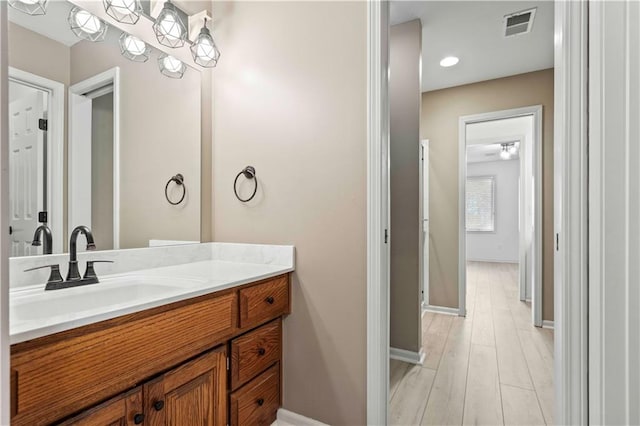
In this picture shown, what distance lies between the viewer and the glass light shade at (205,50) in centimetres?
173

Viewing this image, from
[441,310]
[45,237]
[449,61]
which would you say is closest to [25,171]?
[45,237]

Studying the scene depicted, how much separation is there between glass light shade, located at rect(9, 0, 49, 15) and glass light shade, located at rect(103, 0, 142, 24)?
9.3 inches

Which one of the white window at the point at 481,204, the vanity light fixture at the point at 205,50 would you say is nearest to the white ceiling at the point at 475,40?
the vanity light fixture at the point at 205,50

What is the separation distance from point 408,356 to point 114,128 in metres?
2.36

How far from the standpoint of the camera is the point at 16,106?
112cm

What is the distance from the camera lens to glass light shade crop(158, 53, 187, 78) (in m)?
1.69

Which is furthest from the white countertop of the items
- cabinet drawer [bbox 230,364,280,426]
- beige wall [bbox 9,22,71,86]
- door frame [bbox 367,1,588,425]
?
door frame [bbox 367,1,588,425]

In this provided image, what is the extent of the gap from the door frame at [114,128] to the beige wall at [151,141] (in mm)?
17

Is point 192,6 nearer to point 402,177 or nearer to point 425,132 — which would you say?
point 402,177

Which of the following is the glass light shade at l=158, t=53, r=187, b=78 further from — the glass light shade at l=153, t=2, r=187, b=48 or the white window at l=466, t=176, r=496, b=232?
the white window at l=466, t=176, r=496, b=232

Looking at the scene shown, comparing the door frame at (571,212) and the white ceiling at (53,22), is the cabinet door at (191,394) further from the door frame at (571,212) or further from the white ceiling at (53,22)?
the white ceiling at (53,22)

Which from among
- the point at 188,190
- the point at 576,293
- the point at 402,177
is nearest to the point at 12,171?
the point at 188,190

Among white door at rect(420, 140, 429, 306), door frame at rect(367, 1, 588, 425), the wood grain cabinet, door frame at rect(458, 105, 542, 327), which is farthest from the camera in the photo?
white door at rect(420, 140, 429, 306)

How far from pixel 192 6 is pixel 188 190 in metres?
1.04
